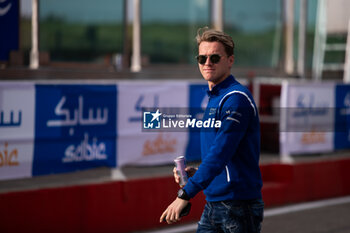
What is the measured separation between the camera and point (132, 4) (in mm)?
13641

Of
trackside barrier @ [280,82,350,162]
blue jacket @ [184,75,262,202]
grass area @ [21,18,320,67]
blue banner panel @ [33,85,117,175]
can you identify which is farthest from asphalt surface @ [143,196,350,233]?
grass area @ [21,18,320,67]

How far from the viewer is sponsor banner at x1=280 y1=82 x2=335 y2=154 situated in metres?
10.2

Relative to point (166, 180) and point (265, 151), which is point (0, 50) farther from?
point (265, 151)

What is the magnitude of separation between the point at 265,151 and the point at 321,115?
3.10 m

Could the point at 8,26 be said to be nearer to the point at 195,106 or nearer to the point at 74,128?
the point at 195,106

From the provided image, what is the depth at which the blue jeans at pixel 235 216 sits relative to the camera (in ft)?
12.5

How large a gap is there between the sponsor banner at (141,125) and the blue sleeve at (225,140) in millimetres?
3949

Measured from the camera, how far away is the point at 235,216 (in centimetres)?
383

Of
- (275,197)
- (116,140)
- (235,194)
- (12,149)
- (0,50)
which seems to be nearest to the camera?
(235,194)

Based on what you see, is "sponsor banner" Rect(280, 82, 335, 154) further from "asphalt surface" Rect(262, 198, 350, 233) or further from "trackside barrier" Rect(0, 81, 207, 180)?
"trackside barrier" Rect(0, 81, 207, 180)

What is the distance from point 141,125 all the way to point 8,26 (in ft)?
12.0

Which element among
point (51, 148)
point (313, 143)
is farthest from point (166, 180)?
point (313, 143)

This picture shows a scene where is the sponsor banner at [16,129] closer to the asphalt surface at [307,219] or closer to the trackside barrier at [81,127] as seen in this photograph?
the trackside barrier at [81,127]

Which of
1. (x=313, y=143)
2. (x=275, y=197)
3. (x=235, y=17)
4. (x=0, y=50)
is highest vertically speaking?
(x=235, y=17)
